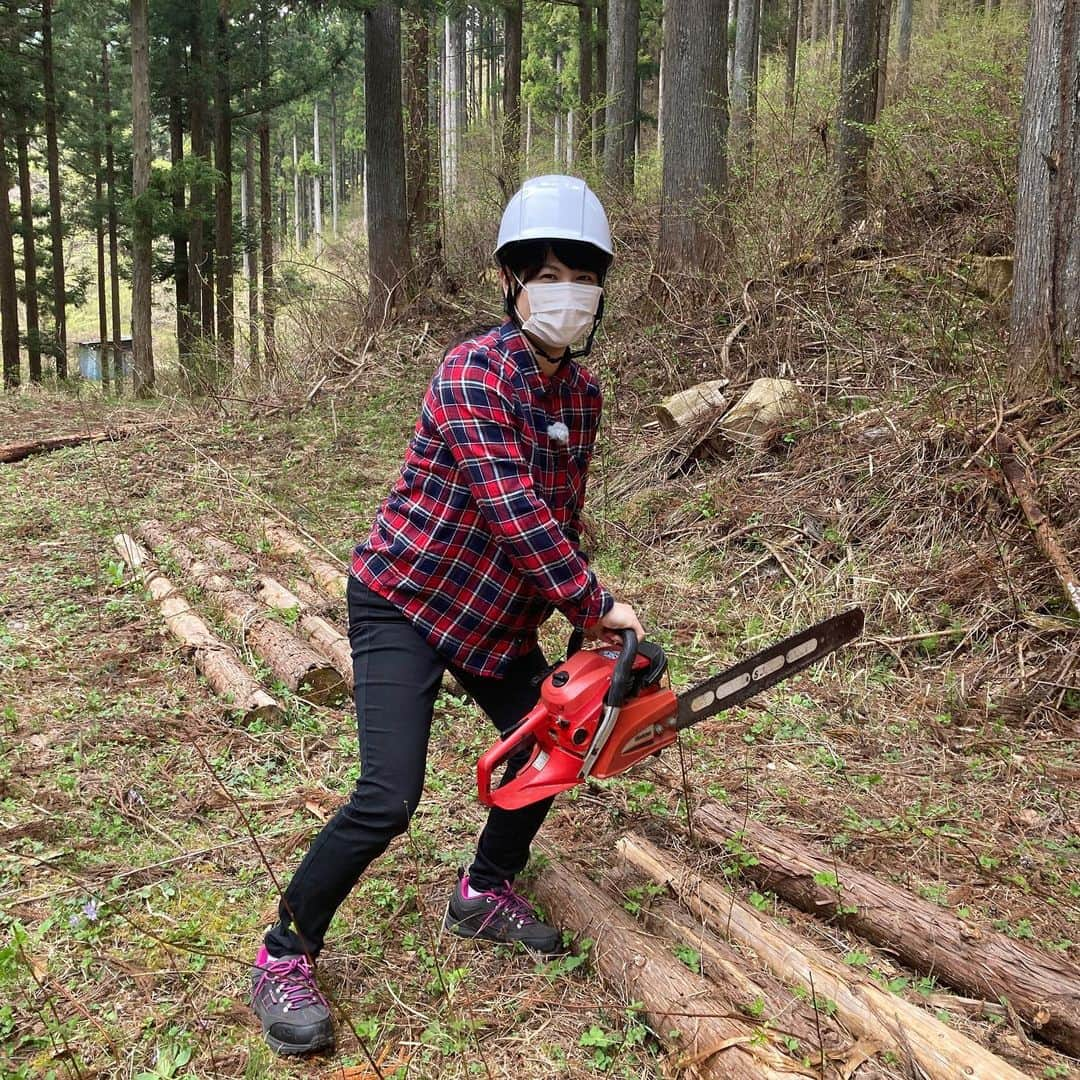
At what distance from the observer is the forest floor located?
8.14 feet

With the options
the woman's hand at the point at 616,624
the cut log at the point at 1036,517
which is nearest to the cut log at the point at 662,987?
the woman's hand at the point at 616,624

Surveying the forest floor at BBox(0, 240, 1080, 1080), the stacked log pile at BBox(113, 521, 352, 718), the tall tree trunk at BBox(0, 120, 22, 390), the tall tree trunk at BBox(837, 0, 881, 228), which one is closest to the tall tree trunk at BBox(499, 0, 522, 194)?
the tall tree trunk at BBox(837, 0, 881, 228)

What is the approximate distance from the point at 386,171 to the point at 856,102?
5.98 metres

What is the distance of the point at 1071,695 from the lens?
13.1 feet

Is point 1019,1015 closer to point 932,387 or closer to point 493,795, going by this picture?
point 493,795

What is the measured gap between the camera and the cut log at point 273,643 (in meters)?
4.35

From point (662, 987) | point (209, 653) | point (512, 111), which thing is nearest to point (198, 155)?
point (512, 111)

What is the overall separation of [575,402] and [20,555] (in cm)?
544

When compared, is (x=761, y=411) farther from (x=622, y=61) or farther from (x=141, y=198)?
(x=141, y=198)

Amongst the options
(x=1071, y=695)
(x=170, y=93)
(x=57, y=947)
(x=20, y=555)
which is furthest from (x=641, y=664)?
(x=170, y=93)

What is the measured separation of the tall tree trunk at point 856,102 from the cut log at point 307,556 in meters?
5.83

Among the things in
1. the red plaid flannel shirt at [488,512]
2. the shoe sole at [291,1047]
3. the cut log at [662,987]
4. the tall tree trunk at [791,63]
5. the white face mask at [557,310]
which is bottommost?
the shoe sole at [291,1047]

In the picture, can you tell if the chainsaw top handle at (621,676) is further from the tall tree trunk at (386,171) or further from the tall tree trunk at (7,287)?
the tall tree trunk at (7,287)

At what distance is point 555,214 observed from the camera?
88.0 inches
